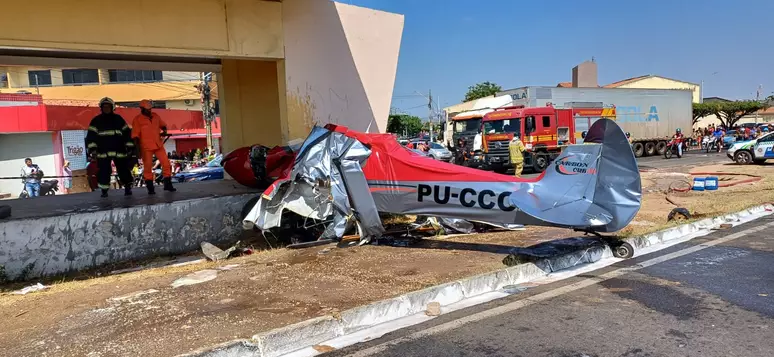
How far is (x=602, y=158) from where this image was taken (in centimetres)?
578

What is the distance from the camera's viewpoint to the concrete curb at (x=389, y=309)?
13.1 feet

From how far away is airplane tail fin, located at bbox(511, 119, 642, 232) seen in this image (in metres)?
5.64

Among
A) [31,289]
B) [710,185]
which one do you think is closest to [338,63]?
[31,289]

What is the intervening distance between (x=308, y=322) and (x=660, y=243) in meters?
5.62

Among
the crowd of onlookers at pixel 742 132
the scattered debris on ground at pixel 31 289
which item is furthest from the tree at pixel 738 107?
the scattered debris on ground at pixel 31 289

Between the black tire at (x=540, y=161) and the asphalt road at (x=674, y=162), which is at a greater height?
the black tire at (x=540, y=161)

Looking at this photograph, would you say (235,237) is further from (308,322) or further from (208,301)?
(308,322)

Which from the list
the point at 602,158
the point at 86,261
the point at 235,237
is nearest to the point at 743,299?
the point at 602,158

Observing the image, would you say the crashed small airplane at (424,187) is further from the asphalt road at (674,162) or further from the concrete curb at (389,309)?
the asphalt road at (674,162)

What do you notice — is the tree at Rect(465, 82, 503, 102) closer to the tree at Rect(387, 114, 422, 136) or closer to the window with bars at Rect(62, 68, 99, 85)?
the tree at Rect(387, 114, 422, 136)

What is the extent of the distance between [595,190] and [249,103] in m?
7.22

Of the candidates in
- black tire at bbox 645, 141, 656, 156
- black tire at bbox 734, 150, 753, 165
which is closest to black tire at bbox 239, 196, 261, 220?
Answer: black tire at bbox 734, 150, 753, 165

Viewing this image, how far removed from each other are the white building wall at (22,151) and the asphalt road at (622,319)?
1058 inches

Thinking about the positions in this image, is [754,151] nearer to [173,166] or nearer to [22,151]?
[173,166]
